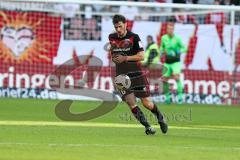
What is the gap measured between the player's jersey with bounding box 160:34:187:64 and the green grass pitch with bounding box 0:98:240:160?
3120 mm

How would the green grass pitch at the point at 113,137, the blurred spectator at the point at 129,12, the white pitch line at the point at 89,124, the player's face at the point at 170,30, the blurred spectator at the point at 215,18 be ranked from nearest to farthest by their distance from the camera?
1. the green grass pitch at the point at 113,137
2. the white pitch line at the point at 89,124
3. the player's face at the point at 170,30
4. the blurred spectator at the point at 215,18
5. the blurred spectator at the point at 129,12

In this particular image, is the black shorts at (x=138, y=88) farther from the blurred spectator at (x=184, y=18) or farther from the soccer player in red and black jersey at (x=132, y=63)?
the blurred spectator at (x=184, y=18)

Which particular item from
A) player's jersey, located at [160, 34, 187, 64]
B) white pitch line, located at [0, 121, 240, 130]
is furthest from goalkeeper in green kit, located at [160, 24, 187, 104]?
white pitch line, located at [0, 121, 240, 130]

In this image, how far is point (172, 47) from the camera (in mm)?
26734

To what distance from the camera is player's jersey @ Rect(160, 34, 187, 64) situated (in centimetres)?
2672

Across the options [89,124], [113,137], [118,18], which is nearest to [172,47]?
[89,124]

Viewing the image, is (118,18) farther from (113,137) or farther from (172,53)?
(172,53)

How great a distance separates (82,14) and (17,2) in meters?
2.57

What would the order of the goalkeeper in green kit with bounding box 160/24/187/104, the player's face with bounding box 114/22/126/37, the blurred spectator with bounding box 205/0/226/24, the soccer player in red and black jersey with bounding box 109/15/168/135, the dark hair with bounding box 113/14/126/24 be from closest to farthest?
the dark hair with bounding box 113/14/126/24, the player's face with bounding box 114/22/126/37, the soccer player in red and black jersey with bounding box 109/15/168/135, the goalkeeper in green kit with bounding box 160/24/187/104, the blurred spectator with bounding box 205/0/226/24

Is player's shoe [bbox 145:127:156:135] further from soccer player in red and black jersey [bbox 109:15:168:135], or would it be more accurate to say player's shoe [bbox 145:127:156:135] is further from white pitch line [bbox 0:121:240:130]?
white pitch line [bbox 0:121:240:130]

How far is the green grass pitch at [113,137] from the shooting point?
12406mm

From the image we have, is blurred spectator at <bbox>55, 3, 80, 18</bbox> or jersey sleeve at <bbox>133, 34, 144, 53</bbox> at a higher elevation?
jersey sleeve at <bbox>133, 34, 144, 53</bbox>

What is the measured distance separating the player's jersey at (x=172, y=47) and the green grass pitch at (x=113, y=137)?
3120 millimetres

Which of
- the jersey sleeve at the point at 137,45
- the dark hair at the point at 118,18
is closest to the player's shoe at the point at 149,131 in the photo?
the jersey sleeve at the point at 137,45
